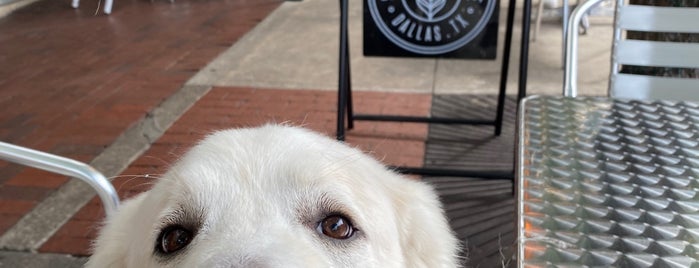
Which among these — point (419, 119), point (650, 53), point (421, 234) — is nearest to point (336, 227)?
point (421, 234)

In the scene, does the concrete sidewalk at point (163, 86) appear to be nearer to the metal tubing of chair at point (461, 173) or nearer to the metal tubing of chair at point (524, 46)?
the metal tubing of chair at point (461, 173)

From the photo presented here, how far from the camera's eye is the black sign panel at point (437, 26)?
3.85 m

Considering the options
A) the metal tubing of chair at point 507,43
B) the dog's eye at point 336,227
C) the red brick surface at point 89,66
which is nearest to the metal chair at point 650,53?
the metal tubing of chair at point 507,43

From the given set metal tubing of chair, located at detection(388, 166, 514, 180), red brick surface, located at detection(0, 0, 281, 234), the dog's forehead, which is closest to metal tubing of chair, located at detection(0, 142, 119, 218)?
the dog's forehead

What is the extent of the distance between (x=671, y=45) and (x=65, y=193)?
3.74 metres

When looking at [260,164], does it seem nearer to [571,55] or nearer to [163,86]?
[571,55]

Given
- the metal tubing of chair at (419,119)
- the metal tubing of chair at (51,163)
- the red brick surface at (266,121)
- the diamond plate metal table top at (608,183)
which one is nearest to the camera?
the diamond plate metal table top at (608,183)

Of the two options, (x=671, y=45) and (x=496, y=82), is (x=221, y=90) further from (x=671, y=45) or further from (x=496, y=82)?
(x=671, y=45)

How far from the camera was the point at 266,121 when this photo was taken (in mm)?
4090

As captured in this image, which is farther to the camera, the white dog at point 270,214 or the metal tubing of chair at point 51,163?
the metal tubing of chair at point 51,163

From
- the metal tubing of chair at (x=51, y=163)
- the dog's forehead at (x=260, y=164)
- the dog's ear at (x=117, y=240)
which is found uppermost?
the dog's forehead at (x=260, y=164)

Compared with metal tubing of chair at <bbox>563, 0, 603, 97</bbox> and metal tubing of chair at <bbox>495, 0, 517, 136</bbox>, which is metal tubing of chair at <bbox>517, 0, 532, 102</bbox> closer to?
metal tubing of chair at <bbox>495, 0, 517, 136</bbox>

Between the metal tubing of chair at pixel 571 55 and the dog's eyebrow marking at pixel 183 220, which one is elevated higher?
the metal tubing of chair at pixel 571 55

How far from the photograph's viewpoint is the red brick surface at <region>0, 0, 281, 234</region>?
15.2 ft
